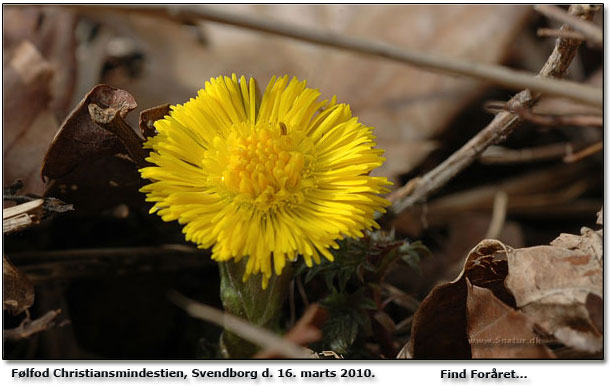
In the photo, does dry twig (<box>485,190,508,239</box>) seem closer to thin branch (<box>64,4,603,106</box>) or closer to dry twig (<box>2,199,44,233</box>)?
thin branch (<box>64,4,603,106</box>)

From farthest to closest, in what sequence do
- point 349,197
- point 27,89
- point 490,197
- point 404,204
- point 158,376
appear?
point 490,197 < point 27,89 < point 404,204 < point 158,376 < point 349,197

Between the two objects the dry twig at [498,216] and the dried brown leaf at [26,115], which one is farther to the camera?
the dry twig at [498,216]

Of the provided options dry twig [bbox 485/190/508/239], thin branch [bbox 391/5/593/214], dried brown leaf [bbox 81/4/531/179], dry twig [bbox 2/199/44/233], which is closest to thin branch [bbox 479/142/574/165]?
dry twig [bbox 485/190/508/239]

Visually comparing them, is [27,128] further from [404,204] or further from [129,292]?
[404,204]

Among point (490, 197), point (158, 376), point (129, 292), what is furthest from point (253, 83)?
point (490, 197)

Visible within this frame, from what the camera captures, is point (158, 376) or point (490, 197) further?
point (490, 197)

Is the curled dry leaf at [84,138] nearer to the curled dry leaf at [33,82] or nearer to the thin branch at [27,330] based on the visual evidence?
the curled dry leaf at [33,82]

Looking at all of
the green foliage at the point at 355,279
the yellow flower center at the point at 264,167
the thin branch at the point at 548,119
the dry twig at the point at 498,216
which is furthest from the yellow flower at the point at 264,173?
the dry twig at the point at 498,216
